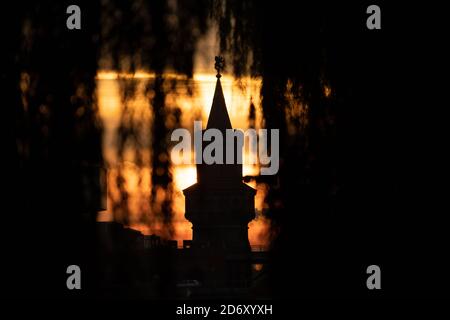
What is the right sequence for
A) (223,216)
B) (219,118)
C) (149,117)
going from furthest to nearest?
1. (223,216)
2. (219,118)
3. (149,117)

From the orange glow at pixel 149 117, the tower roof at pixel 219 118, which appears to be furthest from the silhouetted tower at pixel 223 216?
the orange glow at pixel 149 117

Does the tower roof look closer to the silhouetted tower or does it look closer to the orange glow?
the orange glow

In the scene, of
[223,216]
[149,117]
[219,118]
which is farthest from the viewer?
[223,216]

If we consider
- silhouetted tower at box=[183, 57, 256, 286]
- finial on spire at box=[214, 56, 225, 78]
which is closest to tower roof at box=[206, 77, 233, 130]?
finial on spire at box=[214, 56, 225, 78]

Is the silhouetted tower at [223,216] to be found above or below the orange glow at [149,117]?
below

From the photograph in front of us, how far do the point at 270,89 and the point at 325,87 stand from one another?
56 cm

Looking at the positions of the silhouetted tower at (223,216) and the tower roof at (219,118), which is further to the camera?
the silhouetted tower at (223,216)

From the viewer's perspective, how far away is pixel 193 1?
12.1m

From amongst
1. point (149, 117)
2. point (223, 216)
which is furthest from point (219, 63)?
point (223, 216)

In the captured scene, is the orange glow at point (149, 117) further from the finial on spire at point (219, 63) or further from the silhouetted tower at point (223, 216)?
the silhouetted tower at point (223, 216)

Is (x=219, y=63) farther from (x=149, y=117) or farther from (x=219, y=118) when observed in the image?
(x=219, y=118)

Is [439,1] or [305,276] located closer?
[439,1]

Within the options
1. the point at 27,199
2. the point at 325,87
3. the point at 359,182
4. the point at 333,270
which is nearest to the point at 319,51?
the point at 325,87
